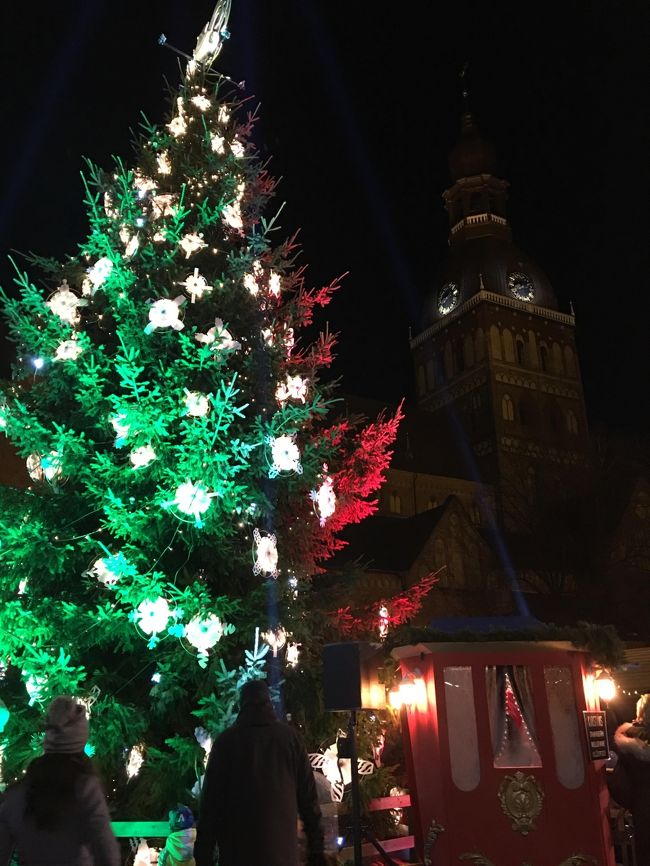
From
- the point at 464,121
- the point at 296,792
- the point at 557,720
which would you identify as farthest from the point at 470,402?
the point at 296,792

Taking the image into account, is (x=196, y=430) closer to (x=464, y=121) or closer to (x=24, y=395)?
(x=24, y=395)

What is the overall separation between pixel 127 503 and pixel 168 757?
7.31 feet

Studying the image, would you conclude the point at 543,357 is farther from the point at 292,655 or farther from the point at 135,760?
the point at 135,760

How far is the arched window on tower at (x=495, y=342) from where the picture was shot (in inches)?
2397

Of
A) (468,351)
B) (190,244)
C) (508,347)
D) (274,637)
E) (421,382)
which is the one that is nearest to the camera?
(274,637)

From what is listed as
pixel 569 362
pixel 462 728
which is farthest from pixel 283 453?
pixel 569 362

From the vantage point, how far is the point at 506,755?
8.73m

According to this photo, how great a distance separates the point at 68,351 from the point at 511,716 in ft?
20.0

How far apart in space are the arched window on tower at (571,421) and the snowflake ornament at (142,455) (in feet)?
192

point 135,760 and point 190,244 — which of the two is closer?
point 135,760

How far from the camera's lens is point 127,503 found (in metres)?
7.39

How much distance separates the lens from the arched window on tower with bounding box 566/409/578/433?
62509 mm

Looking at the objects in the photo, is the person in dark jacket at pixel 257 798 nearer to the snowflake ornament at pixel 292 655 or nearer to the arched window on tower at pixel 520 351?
the snowflake ornament at pixel 292 655

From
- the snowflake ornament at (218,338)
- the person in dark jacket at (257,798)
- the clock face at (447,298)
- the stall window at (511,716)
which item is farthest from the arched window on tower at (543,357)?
the person in dark jacket at (257,798)
